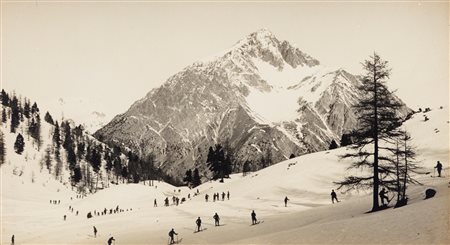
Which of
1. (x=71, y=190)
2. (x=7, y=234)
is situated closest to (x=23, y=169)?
(x=71, y=190)

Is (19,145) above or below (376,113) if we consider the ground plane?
above

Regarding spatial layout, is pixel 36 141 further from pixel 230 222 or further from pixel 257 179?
pixel 230 222

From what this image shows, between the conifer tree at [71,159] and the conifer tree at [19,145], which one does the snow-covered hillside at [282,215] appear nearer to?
the conifer tree at [19,145]

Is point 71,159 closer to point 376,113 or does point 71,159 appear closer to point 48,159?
point 48,159

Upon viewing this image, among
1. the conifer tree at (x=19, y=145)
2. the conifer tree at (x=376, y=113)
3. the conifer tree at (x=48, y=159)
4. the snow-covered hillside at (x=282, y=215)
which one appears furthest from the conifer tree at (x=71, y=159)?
the conifer tree at (x=376, y=113)

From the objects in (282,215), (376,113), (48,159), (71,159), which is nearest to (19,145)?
(48,159)

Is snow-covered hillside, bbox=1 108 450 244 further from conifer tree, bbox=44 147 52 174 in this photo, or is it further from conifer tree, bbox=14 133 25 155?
conifer tree, bbox=14 133 25 155

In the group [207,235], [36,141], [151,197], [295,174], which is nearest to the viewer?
[207,235]

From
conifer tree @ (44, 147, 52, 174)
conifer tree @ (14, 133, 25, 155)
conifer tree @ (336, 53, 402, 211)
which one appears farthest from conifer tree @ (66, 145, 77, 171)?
conifer tree @ (336, 53, 402, 211)

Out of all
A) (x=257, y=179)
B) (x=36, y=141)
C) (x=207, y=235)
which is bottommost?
(x=207, y=235)
